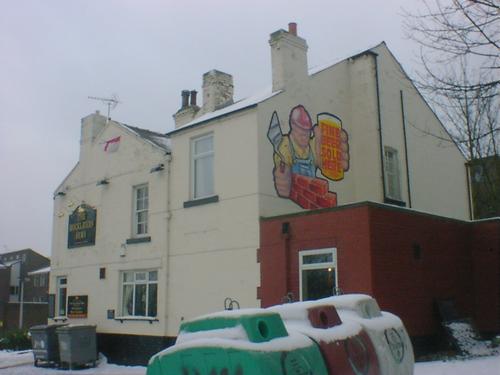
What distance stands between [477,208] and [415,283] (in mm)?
16584

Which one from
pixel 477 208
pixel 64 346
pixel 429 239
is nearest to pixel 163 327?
pixel 64 346

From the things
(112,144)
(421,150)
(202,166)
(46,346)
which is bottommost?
(46,346)

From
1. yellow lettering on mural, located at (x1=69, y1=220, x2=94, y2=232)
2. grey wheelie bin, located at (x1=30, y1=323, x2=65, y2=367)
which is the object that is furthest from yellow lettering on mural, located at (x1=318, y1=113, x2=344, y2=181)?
grey wheelie bin, located at (x1=30, y1=323, x2=65, y2=367)

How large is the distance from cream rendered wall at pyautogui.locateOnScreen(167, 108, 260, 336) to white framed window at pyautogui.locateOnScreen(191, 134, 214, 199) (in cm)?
16

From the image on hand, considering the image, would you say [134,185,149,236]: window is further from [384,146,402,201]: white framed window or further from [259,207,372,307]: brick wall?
[384,146,402,201]: white framed window

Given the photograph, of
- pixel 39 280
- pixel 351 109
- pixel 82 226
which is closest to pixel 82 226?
pixel 82 226

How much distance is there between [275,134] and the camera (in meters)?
15.5

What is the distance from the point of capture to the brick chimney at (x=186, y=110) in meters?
21.2

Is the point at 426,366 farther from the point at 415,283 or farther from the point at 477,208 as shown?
the point at 477,208

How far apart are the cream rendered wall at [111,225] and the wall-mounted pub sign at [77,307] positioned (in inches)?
7.3

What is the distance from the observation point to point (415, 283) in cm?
1409

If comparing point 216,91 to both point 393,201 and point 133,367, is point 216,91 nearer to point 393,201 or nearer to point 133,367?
point 393,201

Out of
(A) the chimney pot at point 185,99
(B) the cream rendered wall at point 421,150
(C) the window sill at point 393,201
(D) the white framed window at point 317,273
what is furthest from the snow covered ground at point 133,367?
(A) the chimney pot at point 185,99

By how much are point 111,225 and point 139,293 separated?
2755 mm
